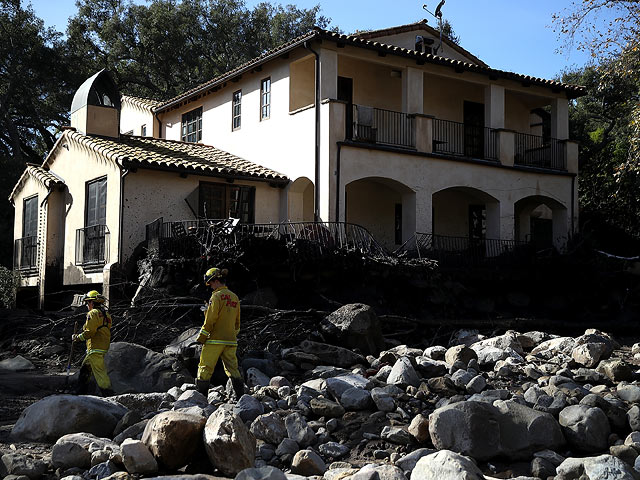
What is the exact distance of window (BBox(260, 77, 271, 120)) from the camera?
859 inches

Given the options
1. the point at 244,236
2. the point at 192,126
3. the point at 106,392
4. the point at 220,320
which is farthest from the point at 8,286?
the point at 220,320

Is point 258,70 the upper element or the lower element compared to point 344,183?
upper

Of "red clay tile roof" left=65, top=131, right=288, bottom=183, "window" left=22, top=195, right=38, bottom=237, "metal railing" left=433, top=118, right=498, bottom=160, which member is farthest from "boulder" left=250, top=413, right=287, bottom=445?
"window" left=22, top=195, right=38, bottom=237

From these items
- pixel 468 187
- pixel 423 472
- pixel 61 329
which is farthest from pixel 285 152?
pixel 423 472

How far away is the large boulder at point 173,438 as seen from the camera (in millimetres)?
7512

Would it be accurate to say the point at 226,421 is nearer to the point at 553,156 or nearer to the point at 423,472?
the point at 423,472

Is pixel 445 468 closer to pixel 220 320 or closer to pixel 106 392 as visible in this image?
pixel 220 320

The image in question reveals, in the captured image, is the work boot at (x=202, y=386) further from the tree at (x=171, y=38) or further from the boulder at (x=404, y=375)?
the tree at (x=171, y=38)

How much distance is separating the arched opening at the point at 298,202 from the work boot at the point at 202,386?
11.2 meters

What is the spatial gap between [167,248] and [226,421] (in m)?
9.76

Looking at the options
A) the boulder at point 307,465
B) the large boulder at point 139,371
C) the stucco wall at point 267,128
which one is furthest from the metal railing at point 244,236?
the boulder at point 307,465

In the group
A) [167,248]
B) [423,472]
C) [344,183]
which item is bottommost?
[423,472]

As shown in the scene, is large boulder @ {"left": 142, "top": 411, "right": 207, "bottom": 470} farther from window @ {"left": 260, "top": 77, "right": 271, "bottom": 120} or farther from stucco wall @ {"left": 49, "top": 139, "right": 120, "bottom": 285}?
window @ {"left": 260, "top": 77, "right": 271, "bottom": 120}

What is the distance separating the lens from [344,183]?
63.9 ft
